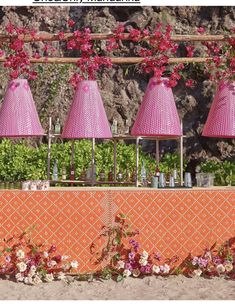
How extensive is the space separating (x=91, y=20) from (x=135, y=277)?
32.1 feet

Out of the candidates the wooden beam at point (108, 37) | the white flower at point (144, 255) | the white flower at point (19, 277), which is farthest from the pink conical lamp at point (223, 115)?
the white flower at point (19, 277)

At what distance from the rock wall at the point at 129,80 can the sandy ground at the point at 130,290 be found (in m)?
7.92

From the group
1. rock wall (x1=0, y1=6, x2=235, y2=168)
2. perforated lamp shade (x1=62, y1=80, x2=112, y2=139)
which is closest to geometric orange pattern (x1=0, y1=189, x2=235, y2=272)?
perforated lamp shade (x1=62, y1=80, x2=112, y2=139)

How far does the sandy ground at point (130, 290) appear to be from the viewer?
5.93 m

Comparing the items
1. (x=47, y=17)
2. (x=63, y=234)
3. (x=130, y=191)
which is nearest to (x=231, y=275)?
(x=130, y=191)

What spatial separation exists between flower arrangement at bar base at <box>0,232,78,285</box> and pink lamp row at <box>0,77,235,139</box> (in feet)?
4.25

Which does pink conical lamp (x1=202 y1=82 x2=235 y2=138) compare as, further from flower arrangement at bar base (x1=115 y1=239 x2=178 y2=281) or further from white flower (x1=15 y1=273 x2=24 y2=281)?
white flower (x1=15 y1=273 x2=24 y2=281)

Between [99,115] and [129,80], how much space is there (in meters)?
7.91

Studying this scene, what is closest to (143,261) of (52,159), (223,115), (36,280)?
(36,280)

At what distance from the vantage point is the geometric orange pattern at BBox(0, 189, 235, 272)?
21.6 feet

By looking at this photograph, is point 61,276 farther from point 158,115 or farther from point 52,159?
point 52,159

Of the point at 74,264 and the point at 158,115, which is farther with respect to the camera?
the point at 158,115

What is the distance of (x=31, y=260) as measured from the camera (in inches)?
259

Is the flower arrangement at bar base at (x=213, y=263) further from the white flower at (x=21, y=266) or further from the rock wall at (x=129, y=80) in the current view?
the rock wall at (x=129, y=80)
